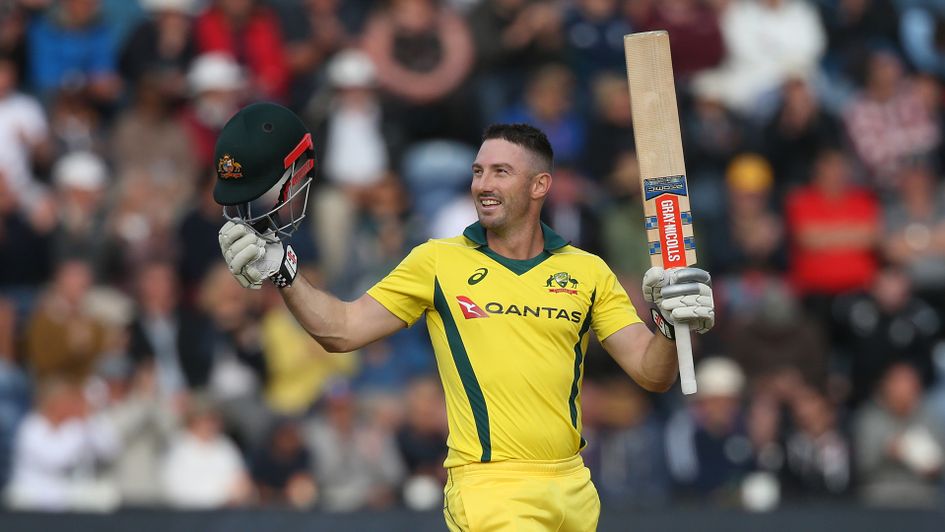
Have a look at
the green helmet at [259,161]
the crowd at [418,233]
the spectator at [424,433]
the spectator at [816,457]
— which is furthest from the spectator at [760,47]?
the green helmet at [259,161]

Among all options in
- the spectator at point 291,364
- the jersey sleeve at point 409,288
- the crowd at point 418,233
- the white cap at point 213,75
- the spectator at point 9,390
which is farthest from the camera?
the white cap at point 213,75

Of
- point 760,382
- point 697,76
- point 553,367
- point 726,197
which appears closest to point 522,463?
point 553,367

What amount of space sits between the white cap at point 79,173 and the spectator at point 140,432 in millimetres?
1884

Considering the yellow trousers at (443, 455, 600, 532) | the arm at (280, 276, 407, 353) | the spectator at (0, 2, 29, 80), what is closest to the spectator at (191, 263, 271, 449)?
the spectator at (0, 2, 29, 80)

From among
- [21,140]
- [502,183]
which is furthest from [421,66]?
[502,183]

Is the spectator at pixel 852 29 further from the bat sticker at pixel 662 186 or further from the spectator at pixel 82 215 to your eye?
the bat sticker at pixel 662 186

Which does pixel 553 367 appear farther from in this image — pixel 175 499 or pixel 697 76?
pixel 697 76

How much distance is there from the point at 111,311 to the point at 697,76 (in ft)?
19.4

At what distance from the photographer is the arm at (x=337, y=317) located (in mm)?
6309

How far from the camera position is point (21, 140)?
1355cm

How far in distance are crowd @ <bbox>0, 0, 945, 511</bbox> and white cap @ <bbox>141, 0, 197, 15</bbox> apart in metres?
0.04

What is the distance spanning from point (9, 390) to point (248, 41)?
13.2 feet

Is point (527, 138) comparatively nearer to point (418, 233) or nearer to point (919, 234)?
point (418, 233)

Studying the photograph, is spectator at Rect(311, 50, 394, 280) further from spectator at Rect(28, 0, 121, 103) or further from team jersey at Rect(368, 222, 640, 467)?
team jersey at Rect(368, 222, 640, 467)
